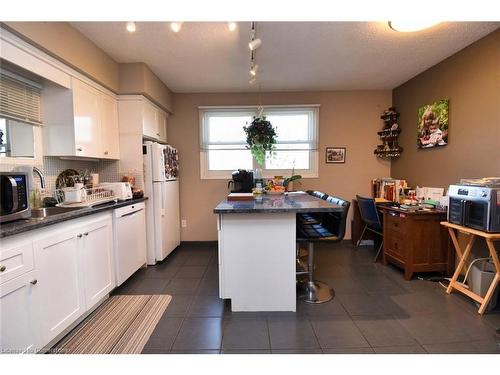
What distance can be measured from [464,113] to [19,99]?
428 cm

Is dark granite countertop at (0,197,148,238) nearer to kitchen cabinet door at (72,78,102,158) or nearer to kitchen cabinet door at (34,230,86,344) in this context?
kitchen cabinet door at (34,230,86,344)

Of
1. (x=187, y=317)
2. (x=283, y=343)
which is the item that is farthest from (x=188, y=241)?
(x=283, y=343)

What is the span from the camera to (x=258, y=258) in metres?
2.02

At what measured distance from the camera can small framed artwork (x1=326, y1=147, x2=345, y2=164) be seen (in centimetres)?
398

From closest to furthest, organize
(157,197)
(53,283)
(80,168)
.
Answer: (53,283), (80,168), (157,197)

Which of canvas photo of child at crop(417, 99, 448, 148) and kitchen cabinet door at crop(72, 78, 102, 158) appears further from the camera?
canvas photo of child at crop(417, 99, 448, 148)

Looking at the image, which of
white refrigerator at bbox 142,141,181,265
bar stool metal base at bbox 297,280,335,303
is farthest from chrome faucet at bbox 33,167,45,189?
bar stool metal base at bbox 297,280,335,303

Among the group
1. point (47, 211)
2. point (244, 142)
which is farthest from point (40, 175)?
point (244, 142)

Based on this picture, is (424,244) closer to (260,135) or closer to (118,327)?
(260,135)

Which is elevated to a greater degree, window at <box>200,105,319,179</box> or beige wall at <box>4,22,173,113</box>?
beige wall at <box>4,22,173,113</box>

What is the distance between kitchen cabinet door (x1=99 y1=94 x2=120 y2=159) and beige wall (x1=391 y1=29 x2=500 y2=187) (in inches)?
154

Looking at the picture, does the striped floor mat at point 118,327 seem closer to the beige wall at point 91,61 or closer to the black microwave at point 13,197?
the black microwave at point 13,197
